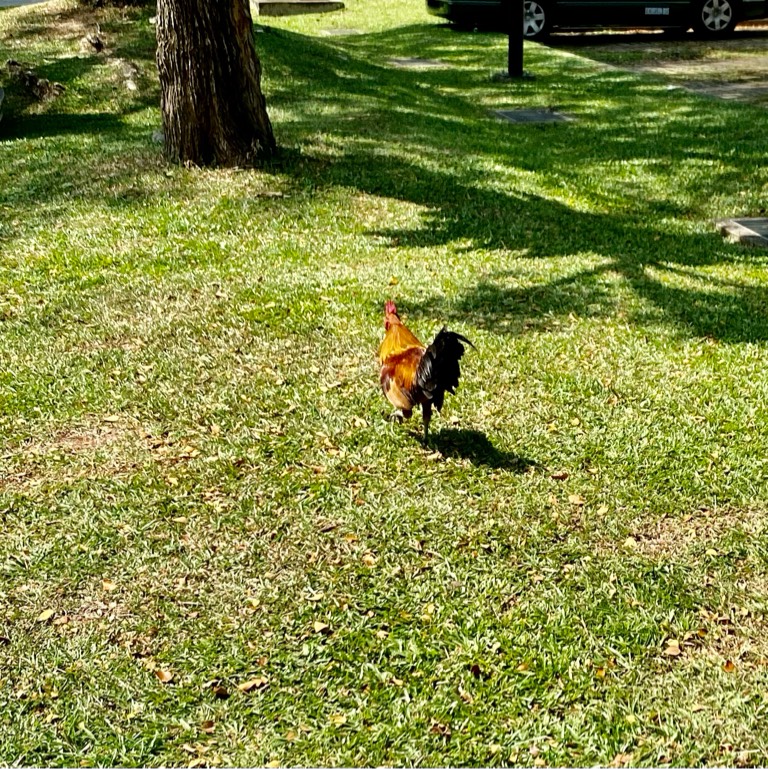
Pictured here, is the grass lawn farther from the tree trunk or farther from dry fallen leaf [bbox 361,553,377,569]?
the tree trunk

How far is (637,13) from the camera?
63.5 ft

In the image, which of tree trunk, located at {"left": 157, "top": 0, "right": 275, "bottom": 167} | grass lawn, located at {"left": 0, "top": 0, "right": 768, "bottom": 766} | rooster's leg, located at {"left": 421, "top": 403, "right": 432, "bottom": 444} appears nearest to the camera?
grass lawn, located at {"left": 0, "top": 0, "right": 768, "bottom": 766}

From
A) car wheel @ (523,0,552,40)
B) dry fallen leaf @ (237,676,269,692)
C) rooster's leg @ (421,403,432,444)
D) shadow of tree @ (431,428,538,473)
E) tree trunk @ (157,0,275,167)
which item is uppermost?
car wheel @ (523,0,552,40)

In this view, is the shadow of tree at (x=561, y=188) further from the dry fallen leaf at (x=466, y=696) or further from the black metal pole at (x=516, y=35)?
the dry fallen leaf at (x=466, y=696)

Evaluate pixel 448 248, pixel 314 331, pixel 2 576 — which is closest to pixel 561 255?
pixel 448 248

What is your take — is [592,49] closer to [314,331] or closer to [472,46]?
[472,46]

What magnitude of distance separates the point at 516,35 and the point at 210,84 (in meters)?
7.67

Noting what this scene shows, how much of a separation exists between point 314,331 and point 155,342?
1.03 metres

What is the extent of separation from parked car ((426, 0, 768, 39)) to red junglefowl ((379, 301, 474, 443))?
16.3 m

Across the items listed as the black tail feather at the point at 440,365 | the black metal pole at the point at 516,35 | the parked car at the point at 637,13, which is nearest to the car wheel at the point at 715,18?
the parked car at the point at 637,13

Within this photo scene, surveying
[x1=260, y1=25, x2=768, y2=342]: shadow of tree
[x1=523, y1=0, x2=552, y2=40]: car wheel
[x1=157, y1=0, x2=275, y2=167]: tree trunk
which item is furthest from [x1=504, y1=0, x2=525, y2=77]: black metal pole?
[x1=157, y1=0, x2=275, y2=167]: tree trunk

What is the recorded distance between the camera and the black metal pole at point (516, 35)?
14.7 m

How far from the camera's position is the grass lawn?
11.0 ft

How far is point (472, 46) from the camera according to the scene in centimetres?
1909
